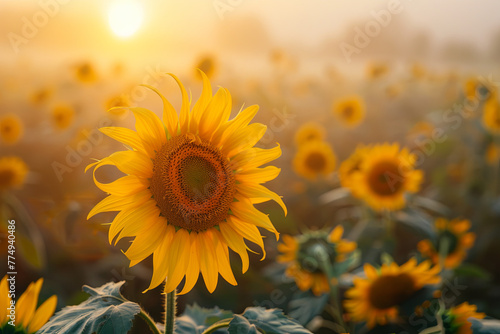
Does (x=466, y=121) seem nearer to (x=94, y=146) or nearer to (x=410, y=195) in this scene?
(x=410, y=195)

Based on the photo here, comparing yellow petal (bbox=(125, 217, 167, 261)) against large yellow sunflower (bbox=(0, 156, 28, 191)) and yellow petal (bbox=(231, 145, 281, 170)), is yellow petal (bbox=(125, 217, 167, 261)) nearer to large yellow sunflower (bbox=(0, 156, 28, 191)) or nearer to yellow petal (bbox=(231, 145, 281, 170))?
yellow petal (bbox=(231, 145, 281, 170))

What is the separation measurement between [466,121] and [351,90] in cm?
440

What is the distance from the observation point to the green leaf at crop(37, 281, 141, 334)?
1.14 meters

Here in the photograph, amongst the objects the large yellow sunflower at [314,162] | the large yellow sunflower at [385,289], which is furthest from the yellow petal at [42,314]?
the large yellow sunflower at [314,162]

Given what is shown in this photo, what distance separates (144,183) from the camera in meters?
1.31

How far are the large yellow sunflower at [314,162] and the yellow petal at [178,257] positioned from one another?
3323 mm

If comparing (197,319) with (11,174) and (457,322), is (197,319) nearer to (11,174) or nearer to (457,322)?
(457,322)

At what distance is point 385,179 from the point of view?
11.3 feet

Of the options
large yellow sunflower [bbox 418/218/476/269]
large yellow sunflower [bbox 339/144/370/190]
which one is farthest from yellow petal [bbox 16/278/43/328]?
large yellow sunflower [bbox 339/144/370/190]

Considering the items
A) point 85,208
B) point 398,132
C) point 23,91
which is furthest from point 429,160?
point 23,91

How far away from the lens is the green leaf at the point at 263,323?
120 centimetres

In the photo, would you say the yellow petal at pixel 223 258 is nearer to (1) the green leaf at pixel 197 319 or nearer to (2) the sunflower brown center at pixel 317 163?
(1) the green leaf at pixel 197 319

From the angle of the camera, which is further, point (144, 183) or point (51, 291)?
point (51, 291)

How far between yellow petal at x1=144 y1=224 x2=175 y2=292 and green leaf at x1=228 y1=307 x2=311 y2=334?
23cm
